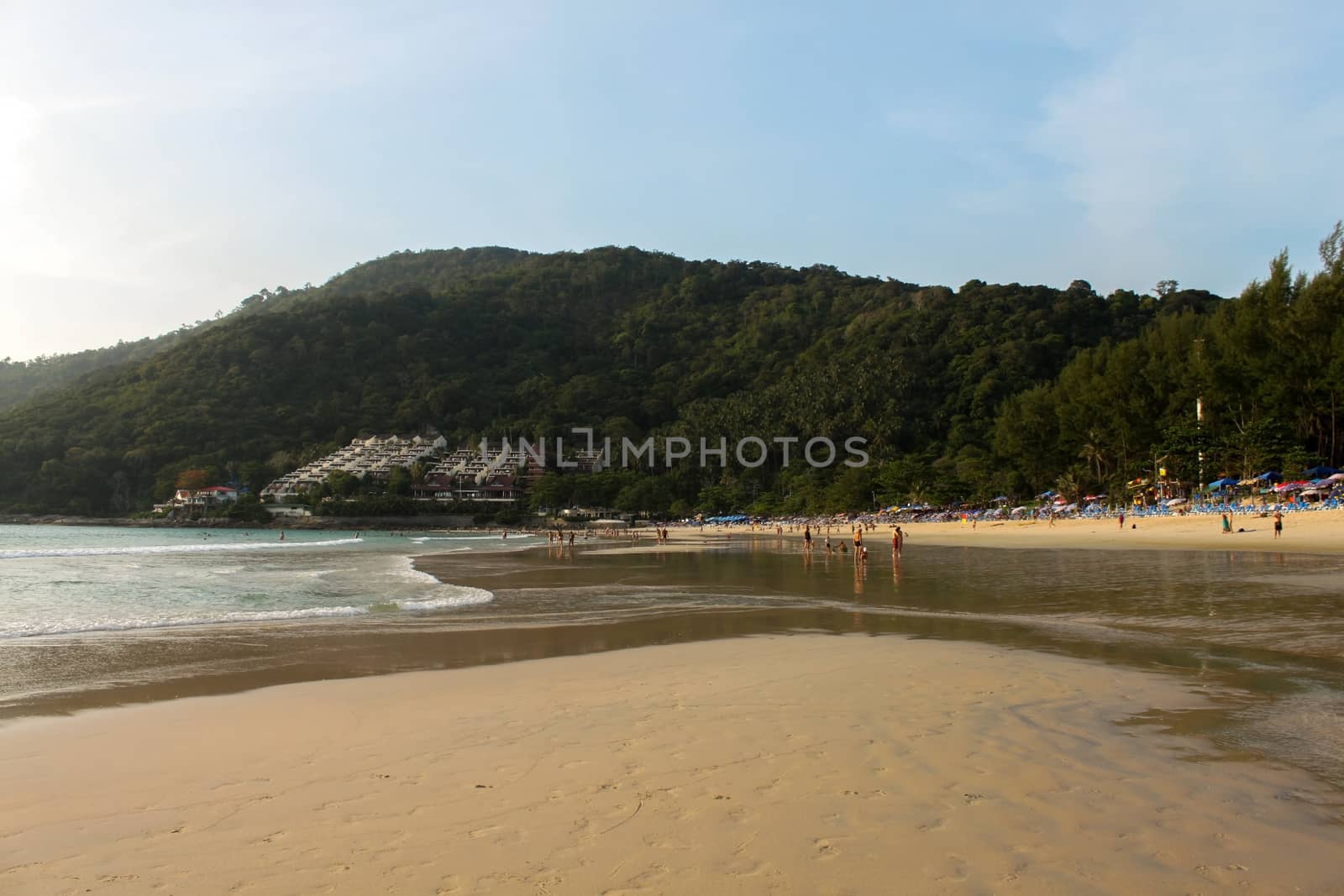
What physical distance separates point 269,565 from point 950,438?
8307 centimetres

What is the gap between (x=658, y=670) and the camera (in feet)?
26.8

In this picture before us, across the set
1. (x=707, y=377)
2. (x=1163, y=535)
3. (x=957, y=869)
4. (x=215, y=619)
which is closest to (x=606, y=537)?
(x=1163, y=535)

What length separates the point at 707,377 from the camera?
14550cm

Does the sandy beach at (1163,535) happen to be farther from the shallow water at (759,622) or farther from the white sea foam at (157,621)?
the white sea foam at (157,621)

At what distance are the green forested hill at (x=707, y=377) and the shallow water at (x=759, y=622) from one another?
35201mm

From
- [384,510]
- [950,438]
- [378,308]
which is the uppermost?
[378,308]

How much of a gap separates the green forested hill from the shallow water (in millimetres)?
35201

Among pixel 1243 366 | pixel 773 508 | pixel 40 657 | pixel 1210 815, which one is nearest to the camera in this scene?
pixel 1210 815

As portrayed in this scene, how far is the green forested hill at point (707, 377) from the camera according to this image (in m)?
56.3

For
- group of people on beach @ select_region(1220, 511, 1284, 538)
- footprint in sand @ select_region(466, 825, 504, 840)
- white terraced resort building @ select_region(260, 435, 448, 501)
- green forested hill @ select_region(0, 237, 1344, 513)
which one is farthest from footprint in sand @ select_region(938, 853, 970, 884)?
white terraced resort building @ select_region(260, 435, 448, 501)

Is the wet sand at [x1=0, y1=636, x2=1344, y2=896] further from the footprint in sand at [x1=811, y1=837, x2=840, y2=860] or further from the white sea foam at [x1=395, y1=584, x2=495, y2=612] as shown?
the white sea foam at [x1=395, y1=584, x2=495, y2=612]

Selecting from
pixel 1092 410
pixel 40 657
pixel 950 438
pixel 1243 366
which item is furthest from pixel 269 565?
pixel 950 438

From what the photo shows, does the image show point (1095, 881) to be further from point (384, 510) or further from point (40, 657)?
point (384, 510)

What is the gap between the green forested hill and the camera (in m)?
56.3
